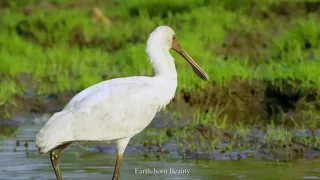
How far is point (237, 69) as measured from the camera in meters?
13.2

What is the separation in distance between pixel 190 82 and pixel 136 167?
3.58 metres

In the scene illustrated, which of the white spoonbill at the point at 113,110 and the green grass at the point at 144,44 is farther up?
the green grass at the point at 144,44

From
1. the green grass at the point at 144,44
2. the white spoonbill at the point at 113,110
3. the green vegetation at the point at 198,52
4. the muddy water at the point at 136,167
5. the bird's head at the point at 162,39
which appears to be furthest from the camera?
the green grass at the point at 144,44

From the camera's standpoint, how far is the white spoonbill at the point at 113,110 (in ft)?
25.6

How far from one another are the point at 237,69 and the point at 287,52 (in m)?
2.34

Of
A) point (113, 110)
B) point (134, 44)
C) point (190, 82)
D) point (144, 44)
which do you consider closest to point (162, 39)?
point (113, 110)

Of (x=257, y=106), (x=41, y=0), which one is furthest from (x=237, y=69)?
(x=41, y=0)

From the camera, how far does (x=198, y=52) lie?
48.7 ft

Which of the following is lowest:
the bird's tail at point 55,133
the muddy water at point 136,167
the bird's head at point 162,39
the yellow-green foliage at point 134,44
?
the muddy water at point 136,167

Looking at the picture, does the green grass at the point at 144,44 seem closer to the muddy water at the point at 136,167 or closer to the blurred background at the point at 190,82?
the blurred background at the point at 190,82

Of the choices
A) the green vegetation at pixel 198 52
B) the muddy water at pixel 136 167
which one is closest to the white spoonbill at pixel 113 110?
the muddy water at pixel 136 167

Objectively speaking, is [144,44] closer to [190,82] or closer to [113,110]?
[190,82]

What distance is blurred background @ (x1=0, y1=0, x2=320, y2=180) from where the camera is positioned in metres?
9.71

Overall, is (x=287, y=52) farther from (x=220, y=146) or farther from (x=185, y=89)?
(x=220, y=146)
